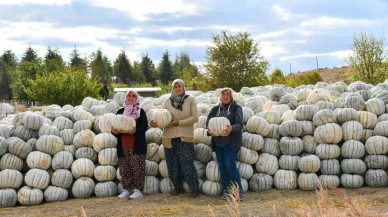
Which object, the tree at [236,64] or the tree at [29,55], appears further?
the tree at [29,55]

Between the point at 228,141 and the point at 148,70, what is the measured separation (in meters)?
53.5

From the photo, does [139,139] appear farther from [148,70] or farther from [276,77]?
[148,70]

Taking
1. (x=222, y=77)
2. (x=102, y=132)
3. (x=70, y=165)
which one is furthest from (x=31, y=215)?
(x=222, y=77)

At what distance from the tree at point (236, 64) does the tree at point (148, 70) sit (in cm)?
3218

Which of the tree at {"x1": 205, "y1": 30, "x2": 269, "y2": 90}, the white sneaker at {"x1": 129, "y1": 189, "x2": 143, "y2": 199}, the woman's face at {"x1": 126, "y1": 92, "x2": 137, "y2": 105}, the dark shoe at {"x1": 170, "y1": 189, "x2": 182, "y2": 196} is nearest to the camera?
the woman's face at {"x1": 126, "y1": 92, "x2": 137, "y2": 105}

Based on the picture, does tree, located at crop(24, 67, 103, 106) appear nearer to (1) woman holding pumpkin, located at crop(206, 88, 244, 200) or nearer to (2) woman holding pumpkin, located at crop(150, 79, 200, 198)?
(2) woman holding pumpkin, located at crop(150, 79, 200, 198)

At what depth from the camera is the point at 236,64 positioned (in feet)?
88.6

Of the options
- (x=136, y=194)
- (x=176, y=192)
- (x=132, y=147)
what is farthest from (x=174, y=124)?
(x=136, y=194)

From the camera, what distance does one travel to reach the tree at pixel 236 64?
26.8 meters

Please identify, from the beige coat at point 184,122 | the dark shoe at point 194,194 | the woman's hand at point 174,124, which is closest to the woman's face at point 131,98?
the beige coat at point 184,122

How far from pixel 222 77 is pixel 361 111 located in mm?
18261

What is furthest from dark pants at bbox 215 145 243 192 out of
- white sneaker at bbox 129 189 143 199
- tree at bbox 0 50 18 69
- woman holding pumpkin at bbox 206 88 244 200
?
tree at bbox 0 50 18 69

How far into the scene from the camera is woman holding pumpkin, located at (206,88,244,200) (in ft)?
25.0

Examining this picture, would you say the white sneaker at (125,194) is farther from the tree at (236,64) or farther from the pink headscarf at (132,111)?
the tree at (236,64)
